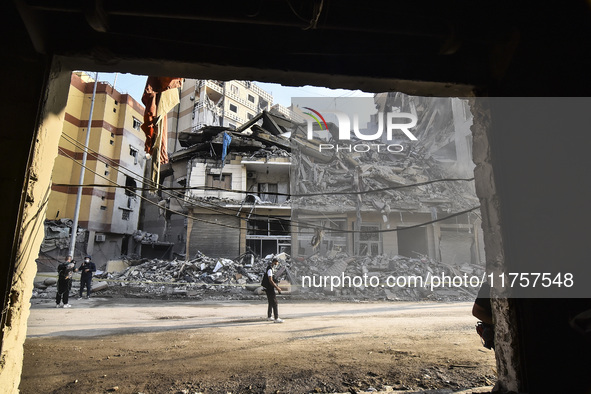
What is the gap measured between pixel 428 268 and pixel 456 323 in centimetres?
964

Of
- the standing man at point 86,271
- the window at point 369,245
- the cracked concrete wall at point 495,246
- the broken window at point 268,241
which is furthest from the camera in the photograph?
the broken window at point 268,241

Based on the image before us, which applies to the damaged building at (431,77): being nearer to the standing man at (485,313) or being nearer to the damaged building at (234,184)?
the standing man at (485,313)

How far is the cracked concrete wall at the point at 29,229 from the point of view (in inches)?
81.2

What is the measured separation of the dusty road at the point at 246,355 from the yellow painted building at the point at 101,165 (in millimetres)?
20835

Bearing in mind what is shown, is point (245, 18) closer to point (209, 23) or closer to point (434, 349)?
point (209, 23)

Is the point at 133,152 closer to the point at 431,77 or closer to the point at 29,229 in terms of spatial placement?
the point at 29,229

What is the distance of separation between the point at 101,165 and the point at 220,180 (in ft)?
38.1

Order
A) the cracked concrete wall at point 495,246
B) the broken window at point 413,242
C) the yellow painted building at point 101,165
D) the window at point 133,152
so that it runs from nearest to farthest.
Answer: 1. the cracked concrete wall at point 495,246
2. the broken window at point 413,242
3. the yellow painted building at point 101,165
4. the window at point 133,152

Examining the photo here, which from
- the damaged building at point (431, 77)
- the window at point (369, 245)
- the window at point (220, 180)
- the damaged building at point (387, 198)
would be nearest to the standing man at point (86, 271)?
the damaged building at point (387, 198)

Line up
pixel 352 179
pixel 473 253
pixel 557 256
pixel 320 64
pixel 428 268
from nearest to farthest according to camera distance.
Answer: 1. pixel 557 256
2. pixel 320 64
3. pixel 428 268
4. pixel 473 253
5. pixel 352 179

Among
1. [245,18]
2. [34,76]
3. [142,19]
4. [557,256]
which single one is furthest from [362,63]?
[34,76]

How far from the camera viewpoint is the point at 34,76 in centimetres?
221

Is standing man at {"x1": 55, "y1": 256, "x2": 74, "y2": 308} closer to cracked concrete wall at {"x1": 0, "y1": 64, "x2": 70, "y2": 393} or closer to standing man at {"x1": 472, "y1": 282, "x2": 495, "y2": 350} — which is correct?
cracked concrete wall at {"x1": 0, "y1": 64, "x2": 70, "y2": 393}

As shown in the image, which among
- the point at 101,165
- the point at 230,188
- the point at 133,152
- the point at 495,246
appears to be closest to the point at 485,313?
the point at 495,246
